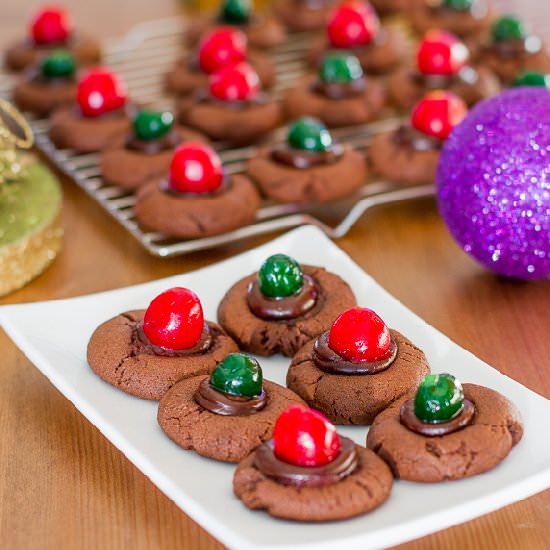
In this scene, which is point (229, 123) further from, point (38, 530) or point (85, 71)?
point (38, 530)

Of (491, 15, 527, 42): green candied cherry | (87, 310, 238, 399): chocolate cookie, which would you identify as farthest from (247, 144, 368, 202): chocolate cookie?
(491, 15, 527, 42): green candied cherry

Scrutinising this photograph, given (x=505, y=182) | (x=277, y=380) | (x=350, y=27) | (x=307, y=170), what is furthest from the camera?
(x=350, y=27)

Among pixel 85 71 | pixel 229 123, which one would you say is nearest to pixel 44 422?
pixel 229 123

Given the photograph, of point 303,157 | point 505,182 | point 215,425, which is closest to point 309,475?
point 215,425

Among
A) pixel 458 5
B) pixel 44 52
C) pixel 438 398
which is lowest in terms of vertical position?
pixel 458 5

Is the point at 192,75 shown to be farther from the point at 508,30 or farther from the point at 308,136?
the point at 508,30

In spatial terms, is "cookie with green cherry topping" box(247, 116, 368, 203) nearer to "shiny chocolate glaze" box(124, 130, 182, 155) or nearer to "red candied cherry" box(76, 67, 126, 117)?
"shiny chocolate glaze" box(124, 130, 182, 155)
